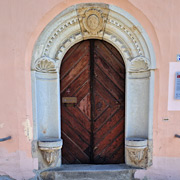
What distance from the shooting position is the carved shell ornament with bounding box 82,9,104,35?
2.34 metres

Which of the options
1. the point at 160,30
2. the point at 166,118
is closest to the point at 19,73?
the point at 160,30

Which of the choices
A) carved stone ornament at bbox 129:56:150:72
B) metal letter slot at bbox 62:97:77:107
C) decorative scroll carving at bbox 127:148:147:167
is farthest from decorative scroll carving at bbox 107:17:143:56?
decorative scroll carving at bbox 127:148:147:167

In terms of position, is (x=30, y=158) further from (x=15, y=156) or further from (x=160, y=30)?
(x=160, y=30)

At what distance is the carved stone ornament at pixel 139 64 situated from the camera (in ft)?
7.91

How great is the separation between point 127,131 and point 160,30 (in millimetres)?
1729

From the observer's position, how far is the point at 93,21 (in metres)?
2.37

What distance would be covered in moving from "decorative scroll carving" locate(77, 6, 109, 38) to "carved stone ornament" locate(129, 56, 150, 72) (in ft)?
2.36

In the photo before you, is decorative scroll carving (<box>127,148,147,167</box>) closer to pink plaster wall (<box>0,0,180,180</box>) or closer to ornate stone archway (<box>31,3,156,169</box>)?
ornate stone archway (<box>31,3,156,169</box>)

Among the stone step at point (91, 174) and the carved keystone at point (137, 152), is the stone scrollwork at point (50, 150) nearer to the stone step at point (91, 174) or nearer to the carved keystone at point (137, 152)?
the stone step at point (91, 174)

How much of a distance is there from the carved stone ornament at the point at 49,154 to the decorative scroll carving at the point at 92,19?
2.01 metres

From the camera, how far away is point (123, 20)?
7.75ft

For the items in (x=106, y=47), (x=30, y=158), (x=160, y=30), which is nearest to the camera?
(x=160, y=30)

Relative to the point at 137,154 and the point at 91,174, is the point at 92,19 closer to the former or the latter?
the point at 137,154

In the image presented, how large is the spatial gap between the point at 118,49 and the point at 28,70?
1.53 meters
